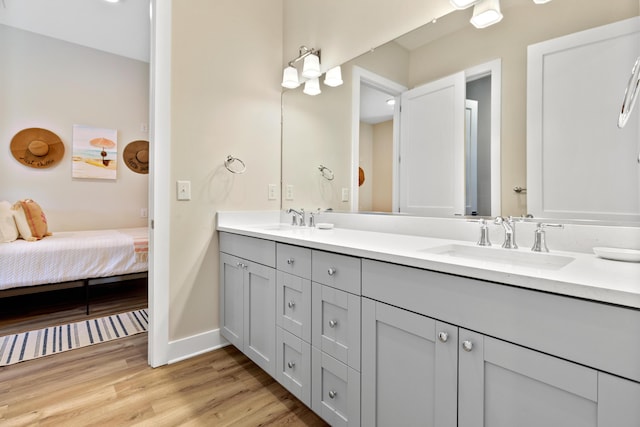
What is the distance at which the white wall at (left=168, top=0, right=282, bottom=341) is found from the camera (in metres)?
1.91

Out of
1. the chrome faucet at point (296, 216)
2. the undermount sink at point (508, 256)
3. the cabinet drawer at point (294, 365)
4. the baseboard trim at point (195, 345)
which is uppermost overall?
the chrome faucet at point (296, 216)

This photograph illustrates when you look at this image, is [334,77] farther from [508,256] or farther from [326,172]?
[508,256]

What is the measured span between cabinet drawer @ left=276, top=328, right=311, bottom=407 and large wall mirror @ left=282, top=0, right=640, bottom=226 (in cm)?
84

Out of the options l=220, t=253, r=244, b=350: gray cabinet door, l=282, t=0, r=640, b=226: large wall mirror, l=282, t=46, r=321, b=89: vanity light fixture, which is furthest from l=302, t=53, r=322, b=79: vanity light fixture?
l=220, t=253, r=244, b=350: gray cabinet door

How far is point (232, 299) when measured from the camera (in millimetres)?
1935

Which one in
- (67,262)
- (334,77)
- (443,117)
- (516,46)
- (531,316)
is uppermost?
(334,77)

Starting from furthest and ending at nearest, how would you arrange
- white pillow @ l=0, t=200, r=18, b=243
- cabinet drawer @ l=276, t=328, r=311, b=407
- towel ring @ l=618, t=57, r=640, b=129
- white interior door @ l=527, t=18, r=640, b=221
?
white pillow @ l=0, t=200, r=18, b=243, cabinet drawer @ l=276, t=328, r=311, b=407, white interior door @ l=527, t=18, r=640, b=221, towel ring @ l=618, t=57, r=640, b=129

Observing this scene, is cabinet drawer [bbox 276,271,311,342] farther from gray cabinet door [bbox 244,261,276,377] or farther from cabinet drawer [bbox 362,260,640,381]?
cabinet drawer [bbox 362,260,640,381]

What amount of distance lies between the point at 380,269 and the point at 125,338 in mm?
2190

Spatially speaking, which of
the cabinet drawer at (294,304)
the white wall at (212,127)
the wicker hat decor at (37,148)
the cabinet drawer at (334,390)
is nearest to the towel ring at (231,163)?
the white wall at (212,127)

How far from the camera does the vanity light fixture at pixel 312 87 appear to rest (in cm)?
220

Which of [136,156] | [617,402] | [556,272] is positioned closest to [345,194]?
[556,272]

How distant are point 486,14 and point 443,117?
17.2 inches

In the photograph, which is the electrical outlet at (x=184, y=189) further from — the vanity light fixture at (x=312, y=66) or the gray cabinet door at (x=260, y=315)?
the vanity light fixture at (x=312, y=66)
